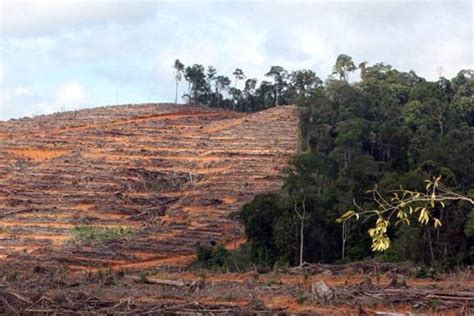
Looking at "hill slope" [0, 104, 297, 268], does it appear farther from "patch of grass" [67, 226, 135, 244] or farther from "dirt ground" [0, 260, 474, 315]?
"dirt ground" [0, 260, 474, 315]

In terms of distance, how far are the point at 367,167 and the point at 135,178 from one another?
49.5ft

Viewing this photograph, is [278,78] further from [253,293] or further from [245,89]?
[253,293]

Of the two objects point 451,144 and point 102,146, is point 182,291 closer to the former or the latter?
point 451,144

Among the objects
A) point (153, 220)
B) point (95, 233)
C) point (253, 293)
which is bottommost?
point (95, 233)

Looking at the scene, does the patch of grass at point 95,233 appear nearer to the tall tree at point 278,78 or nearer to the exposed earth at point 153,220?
the exposed earth at point 153,220

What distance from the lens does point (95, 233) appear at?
114ft

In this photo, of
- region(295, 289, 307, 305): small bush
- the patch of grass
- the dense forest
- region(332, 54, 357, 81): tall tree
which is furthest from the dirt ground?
region(332, 54, 357, 81): tall tree

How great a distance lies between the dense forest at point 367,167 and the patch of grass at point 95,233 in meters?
7.72

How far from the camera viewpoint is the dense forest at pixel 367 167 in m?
25.0

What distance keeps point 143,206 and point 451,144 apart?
1534 centimetres

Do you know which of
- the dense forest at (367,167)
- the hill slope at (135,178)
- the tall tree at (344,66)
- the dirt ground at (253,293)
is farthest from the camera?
the tall tree at (344,66)

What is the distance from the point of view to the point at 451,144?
105 feet

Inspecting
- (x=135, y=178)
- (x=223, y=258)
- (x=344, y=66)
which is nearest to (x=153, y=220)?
(x=135, y=178)

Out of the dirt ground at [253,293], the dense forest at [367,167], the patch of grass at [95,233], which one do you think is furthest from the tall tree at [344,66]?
the dirt ground at [253,293]
